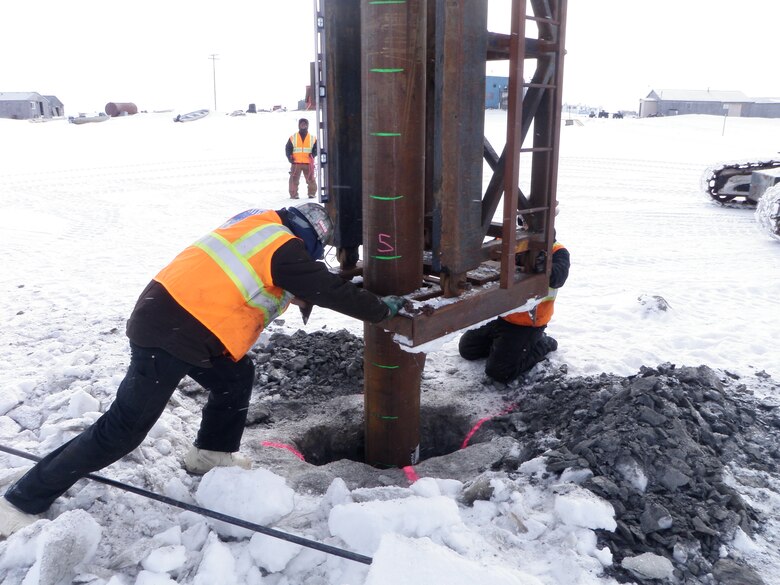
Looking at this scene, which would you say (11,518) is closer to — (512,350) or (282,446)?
(282,446)

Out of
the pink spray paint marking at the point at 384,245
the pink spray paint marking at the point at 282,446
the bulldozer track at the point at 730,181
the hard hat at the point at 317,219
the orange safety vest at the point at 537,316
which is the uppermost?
the hard hat at the point at 317,219

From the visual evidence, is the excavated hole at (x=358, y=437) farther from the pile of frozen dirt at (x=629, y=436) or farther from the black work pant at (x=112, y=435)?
the black work pant at (x=112, y=435)

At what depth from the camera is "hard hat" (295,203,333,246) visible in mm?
3582

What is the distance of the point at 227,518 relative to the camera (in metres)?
3.24

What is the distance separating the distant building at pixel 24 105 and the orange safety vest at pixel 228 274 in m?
69.1

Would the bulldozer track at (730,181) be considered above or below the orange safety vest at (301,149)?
below

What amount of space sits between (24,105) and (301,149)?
201 feet

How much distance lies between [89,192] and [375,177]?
539 inches

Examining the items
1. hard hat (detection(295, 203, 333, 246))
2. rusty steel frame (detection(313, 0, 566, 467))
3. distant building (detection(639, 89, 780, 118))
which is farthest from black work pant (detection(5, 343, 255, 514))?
distant building (detection(639, 89, 780, 118))

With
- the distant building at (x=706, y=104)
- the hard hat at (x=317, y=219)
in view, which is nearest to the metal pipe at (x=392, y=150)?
the hard hat at (x=317, y=219)

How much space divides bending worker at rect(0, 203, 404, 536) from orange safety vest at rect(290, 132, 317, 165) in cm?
1190

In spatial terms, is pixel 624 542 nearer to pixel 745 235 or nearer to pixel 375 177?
pixel 375 177

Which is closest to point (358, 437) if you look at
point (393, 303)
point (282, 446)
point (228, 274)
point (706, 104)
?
point (282, 446)

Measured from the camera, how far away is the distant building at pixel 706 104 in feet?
222
